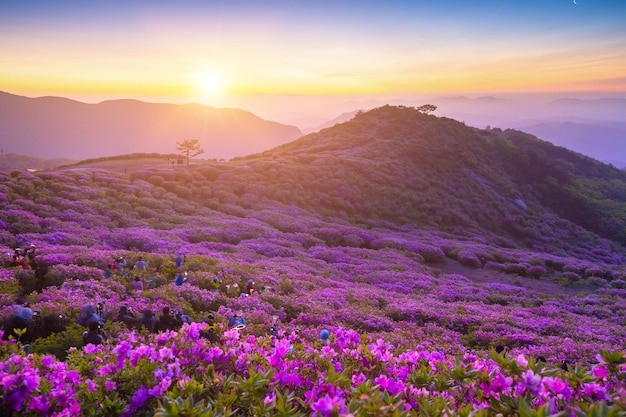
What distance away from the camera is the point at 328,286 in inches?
741

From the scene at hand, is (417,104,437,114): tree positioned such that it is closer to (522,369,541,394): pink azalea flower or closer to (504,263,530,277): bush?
(504,263,530,277): bush

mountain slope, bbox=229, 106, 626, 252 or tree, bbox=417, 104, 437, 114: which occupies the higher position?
tree, bbox=417, 104, 437, 114

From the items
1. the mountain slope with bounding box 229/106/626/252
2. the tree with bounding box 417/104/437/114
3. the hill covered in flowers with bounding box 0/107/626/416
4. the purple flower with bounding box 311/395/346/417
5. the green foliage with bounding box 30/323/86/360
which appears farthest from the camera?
the tree with bounding box 417/104/437/114

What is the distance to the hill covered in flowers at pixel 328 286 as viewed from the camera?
442 centimetres

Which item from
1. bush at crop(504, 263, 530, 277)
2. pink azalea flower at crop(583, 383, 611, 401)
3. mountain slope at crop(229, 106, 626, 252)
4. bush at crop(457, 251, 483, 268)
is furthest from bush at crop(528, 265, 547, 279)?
pink azalea flower at crop(583, 383, 611, 401)

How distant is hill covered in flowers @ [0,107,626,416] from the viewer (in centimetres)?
442

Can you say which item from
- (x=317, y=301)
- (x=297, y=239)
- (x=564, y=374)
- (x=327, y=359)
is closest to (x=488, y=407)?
(x=564, y=374)

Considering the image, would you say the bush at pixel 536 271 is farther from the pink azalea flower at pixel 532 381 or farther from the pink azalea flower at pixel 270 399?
the pink azalea flower at pixel 270 399

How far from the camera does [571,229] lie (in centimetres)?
5009

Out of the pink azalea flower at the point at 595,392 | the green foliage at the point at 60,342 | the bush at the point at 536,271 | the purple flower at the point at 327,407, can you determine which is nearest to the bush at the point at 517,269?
the bush at the point at 536,271

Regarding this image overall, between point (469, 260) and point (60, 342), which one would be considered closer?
point (60, 342)

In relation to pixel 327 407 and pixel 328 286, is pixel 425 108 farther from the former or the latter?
pixel 327 407

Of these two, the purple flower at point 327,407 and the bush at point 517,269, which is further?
the bush at point 517,269

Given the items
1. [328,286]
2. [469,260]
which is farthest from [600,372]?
[469,260]
